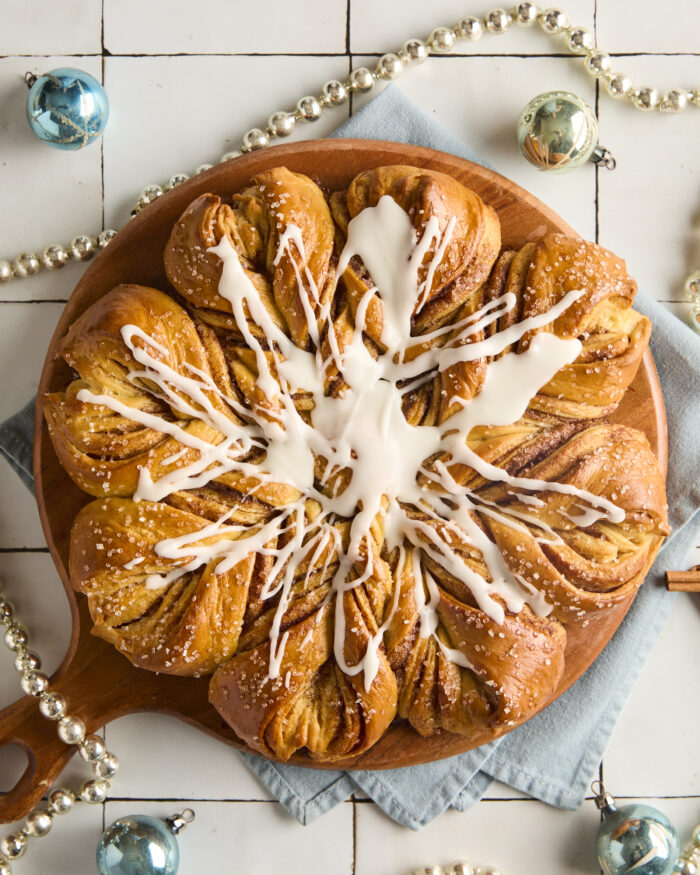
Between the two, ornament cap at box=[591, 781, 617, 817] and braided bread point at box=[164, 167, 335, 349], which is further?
ornament cap at box=[591, 781, 617, 817]

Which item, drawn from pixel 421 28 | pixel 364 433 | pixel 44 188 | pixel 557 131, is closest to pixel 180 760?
pixel 364 433

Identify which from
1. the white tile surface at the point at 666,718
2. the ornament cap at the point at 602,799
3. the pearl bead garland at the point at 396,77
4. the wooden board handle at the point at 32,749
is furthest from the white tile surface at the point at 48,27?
the ornament cap at the point at 602,799

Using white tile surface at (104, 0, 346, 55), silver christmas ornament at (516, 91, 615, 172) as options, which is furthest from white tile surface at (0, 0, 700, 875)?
silver christmas ornament at (516, 91, 615, 172)

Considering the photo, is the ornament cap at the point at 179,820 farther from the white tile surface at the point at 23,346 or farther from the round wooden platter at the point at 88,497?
the white tile surface at the point at 23,346

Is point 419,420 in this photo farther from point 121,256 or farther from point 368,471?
point 121,256

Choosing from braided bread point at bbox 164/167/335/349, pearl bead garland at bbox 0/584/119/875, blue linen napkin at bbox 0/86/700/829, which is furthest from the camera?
blue linen napkin at bbox 0/86/700/829

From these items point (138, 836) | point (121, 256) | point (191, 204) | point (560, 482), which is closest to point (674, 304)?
point (560, 482)

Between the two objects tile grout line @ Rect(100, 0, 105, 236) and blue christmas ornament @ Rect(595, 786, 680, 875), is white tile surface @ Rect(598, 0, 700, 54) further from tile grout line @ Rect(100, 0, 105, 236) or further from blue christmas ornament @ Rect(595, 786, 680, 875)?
blue christmas ornament @ Rect(595, 786, 680, 875)
